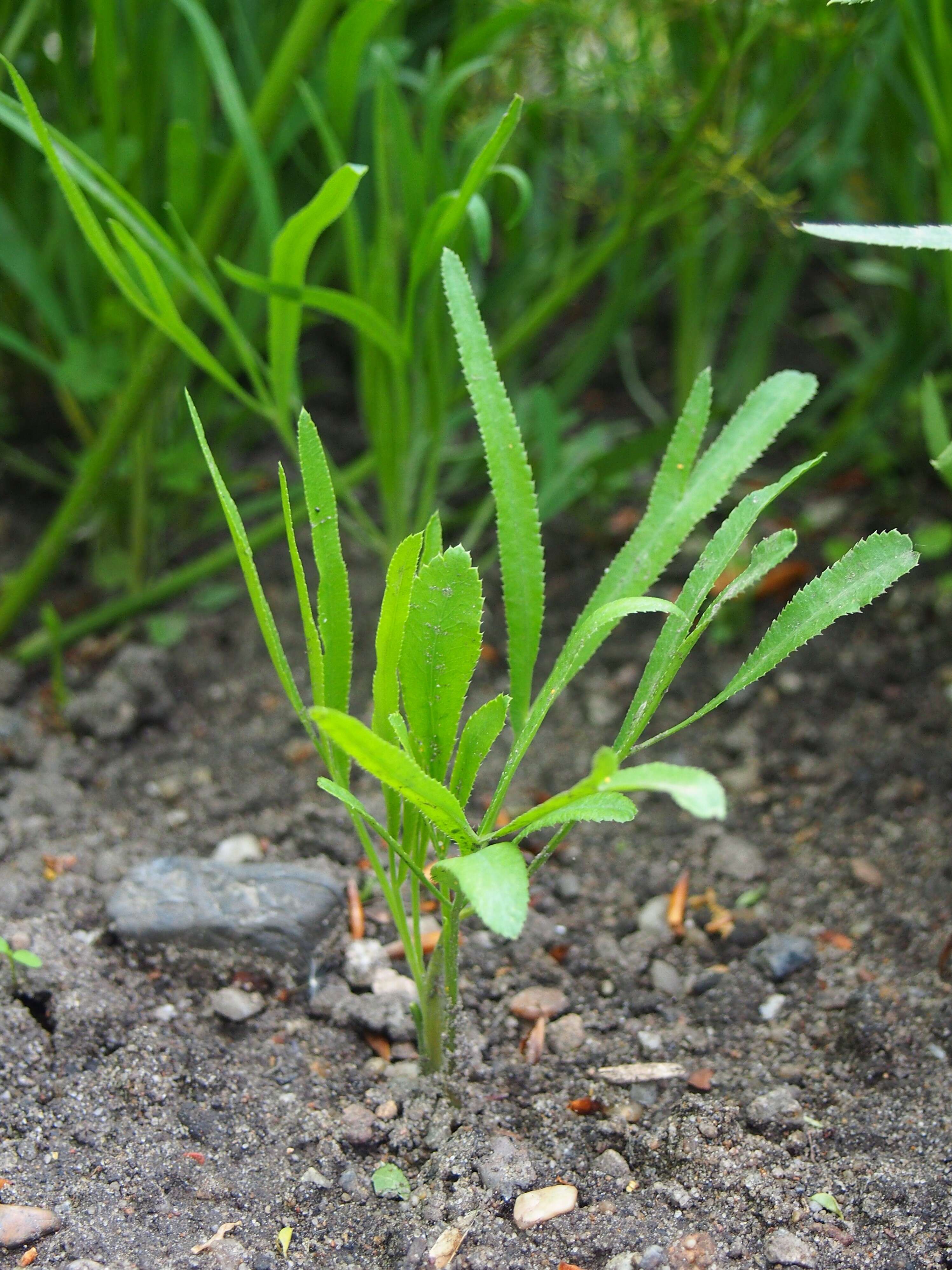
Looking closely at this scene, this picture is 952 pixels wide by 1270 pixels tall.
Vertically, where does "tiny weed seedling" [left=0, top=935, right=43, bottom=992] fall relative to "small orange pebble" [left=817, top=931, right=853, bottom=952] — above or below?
above

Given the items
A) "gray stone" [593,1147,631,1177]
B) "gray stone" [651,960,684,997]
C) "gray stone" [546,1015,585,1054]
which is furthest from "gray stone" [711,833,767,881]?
"gray stone" [593,1147,631,1177]

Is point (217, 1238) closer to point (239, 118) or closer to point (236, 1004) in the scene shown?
point (236, 1004)

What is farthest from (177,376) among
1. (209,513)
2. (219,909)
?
(219,909)

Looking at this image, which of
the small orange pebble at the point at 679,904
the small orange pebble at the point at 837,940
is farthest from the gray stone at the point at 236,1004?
the small orange pebble at the point at 837,940

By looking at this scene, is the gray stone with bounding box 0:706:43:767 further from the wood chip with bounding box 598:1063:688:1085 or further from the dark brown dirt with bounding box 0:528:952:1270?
the wood chip with bounding box 598:1063:688:1085

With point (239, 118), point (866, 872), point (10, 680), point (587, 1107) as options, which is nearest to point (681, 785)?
point (587, 1107)

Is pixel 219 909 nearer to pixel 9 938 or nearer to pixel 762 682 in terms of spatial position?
pixel 9 938
